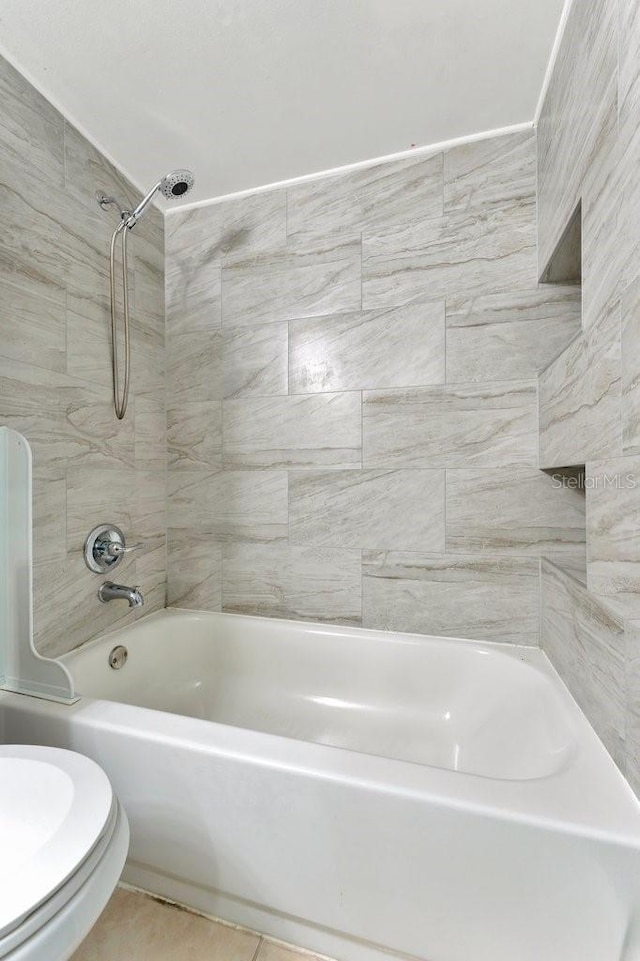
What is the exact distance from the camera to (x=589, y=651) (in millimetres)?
984

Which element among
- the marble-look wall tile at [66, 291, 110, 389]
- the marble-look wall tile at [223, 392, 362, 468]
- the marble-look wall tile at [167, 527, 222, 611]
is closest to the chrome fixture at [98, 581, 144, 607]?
the marble-look wall tile at [167, 527, 222, 611]

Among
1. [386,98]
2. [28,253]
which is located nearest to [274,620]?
[28,253]

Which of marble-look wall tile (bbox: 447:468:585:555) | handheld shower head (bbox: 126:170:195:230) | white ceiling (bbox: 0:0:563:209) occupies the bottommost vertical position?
marble-look wall tile (bbox: 447:468:585:555)

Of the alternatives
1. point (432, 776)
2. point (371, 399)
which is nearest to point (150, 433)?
point (371, 399)

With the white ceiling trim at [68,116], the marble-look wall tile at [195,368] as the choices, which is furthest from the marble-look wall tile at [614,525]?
the white ceiling trim at [68,116]

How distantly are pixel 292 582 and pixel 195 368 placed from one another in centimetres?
99

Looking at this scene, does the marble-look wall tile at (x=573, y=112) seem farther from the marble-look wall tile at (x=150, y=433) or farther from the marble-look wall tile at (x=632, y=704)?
the marble-look wall tile at (x=150, y=433)

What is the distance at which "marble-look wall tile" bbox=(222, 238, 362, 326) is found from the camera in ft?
5.31

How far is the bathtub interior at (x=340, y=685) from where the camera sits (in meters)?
1.31

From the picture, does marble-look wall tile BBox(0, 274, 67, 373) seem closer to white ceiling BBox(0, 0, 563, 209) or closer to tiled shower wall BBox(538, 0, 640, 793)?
white ceiling BBox(0, 0, 563, 209)

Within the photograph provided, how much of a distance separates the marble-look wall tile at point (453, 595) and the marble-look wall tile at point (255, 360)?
0.78 metres

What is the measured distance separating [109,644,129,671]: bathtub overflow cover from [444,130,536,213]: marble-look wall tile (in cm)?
192

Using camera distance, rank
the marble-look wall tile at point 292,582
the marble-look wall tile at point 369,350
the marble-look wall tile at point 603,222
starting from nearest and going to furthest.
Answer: the marble-look wall tile at point 603,222 < the marble-look wall tile at point 369,350 < the marble-look wall tile at point 292,582

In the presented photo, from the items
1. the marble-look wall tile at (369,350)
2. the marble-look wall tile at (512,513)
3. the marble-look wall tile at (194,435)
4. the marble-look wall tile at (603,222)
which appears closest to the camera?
the marble-look wall tile at (603,222)
